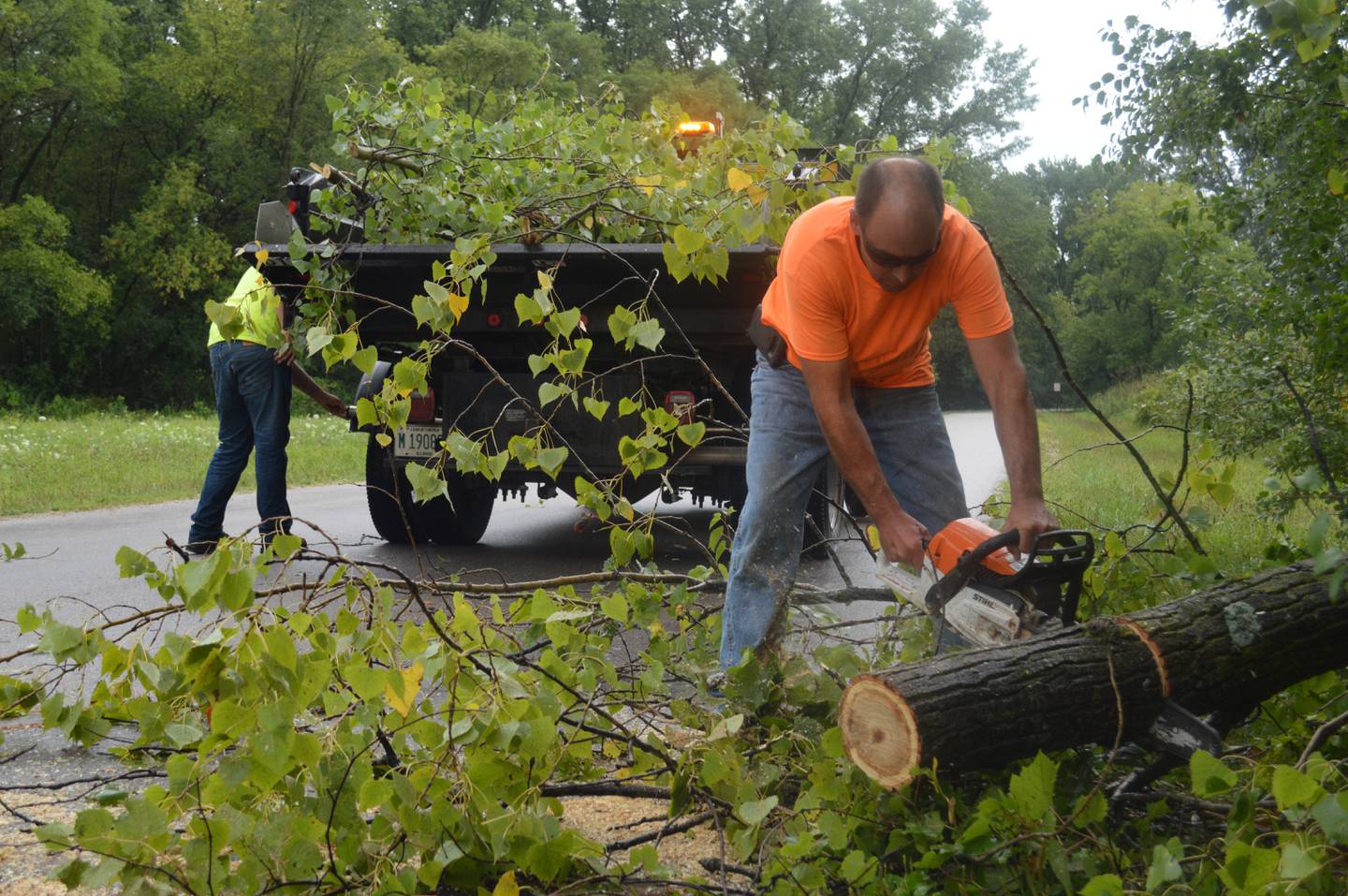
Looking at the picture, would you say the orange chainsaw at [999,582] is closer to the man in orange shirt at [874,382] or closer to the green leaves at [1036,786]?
the man in orange shirt at [874,382]

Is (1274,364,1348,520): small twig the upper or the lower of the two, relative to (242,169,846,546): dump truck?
lower

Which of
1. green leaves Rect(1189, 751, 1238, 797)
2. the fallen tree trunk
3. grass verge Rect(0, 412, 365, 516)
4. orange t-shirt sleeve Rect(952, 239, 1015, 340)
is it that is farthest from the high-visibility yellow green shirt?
grass verge Rect(0, 412, 365, 516)

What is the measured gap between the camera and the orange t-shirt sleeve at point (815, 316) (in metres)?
3.56

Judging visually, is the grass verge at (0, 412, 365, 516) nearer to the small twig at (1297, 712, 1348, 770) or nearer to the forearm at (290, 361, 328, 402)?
the forearm at (290, 361, 328, 402)

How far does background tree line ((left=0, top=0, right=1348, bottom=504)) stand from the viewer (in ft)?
21.3

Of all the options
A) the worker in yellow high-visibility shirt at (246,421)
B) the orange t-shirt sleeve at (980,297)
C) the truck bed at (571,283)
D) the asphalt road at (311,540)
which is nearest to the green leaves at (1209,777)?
the orange t-shirt sleeve at (980,297)

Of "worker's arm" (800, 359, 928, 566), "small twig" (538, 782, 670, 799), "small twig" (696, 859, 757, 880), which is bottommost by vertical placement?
"small twig" (696, 859, 757, 880)

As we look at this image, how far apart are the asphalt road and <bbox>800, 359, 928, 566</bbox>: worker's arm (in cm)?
168

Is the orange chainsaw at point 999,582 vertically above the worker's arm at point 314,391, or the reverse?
the worker's arm at point 314,391

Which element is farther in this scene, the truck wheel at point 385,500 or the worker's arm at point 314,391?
the truck wheel at point 385,500

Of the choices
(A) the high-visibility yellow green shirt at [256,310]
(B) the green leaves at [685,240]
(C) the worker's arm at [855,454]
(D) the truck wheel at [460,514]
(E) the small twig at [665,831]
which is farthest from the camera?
(D) the truck wheel at [460,514]

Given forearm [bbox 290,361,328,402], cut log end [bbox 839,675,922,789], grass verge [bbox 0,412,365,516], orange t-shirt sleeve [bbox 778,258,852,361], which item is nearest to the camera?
cut log end [bbox 839,675,922,789]

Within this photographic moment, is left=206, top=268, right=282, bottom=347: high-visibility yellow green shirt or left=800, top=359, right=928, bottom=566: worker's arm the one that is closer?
left=800, top=359, right=928, bottom=566: worker's arm

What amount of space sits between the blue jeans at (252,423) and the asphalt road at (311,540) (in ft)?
1.12
